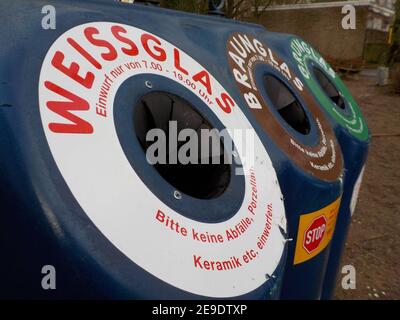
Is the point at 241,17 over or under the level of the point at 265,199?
over

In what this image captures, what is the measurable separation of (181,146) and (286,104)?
0.81 m

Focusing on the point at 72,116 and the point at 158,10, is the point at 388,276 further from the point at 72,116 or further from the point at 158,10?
the point at 72,116

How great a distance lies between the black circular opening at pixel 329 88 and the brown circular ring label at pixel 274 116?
42cm

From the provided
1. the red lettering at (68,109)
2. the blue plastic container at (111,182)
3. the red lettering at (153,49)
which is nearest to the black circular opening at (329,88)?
the blue plastic container at (111,182)

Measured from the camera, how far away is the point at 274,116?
162cm

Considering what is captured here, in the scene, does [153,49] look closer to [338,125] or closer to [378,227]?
[338,125]

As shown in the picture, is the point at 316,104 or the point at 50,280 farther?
the point at 316,104

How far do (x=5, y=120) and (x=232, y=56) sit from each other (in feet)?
3.62

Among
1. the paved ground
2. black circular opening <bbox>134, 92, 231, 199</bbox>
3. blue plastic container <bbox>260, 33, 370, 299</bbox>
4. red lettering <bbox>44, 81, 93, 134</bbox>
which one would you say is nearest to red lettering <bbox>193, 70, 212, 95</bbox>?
black circular opening <bbox>134, 92, 231, 199</bbox>

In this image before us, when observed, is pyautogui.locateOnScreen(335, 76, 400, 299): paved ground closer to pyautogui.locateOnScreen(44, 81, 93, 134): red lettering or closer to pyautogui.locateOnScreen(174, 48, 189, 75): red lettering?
pyautogui.locateOnScreen(174, 48, 189, 75): red lettering

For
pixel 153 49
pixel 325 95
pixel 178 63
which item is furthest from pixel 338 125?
pixel 153 49

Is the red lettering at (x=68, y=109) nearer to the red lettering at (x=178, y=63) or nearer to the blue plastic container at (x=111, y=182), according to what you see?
the blue plastic container at (x=111, y=182)

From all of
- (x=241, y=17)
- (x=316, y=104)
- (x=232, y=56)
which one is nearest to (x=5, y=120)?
(x=232, y=56)

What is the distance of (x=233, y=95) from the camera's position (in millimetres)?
1503
